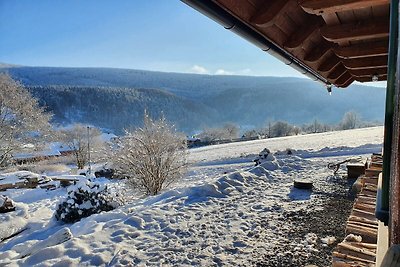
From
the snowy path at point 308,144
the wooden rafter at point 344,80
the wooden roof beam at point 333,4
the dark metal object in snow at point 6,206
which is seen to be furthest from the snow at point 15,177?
the wooden roof beam at point 333,4

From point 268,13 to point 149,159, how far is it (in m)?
9.60

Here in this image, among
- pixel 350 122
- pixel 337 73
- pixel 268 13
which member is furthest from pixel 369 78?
pixel 350 122

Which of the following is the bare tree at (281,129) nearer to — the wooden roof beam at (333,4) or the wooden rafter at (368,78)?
the wooden rafter at (368,78)

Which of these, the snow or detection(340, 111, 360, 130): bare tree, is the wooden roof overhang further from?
detection(340, 111, 360, 130): bare tree

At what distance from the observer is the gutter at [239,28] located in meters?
1.85

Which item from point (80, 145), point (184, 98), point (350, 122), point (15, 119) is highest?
point (184, 98)

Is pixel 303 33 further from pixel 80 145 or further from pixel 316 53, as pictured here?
pixel 80 145

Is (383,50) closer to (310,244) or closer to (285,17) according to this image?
(285,17)

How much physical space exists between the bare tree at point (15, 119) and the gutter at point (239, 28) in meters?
25.4

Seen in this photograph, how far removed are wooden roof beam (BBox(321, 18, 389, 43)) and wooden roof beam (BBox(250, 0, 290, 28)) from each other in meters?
0.42

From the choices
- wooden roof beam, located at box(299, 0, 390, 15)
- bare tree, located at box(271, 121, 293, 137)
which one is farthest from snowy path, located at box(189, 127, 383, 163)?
bare tree, located at box(271, 121, 293, 137)

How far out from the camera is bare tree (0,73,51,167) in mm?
23391

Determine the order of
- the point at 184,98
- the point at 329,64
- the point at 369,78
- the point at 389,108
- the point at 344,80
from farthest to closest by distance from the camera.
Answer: the point at 184,98
the point at 344,80
the point at 369,78
the point at 329,64
the point at 389,108

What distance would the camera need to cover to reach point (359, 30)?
2.21 m
